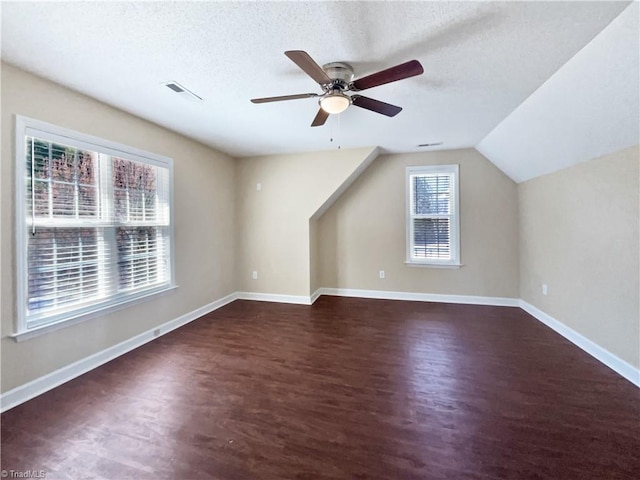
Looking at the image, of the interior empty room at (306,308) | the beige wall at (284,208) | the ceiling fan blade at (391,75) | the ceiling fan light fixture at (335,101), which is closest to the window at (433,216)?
the interior empty room at (306,308)

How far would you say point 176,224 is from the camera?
329cm

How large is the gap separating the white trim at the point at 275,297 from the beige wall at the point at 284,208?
5cm

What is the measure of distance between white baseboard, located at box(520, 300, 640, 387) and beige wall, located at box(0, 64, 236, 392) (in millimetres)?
4442

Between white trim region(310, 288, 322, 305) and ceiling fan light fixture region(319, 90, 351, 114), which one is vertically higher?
ceiling fan light fixture region(319, 90, 351, 114)

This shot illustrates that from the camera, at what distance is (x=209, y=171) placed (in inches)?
151

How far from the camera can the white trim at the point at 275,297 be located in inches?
167

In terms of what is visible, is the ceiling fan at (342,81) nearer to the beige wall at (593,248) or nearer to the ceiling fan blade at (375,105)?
the ceiling fan blade at (375,105)

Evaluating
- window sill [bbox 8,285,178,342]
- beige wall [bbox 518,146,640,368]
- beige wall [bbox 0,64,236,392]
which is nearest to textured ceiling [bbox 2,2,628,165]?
beige wall [bbox 0,64,236,392]

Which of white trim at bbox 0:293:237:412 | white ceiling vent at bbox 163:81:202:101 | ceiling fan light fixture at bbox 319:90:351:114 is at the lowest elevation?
white trim at bbox 0:293:237:412

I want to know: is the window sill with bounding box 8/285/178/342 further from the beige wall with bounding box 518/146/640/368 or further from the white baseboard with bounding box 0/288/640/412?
the beige wall with bounding box 518/146/640/368

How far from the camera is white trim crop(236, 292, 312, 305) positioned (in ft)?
13.9

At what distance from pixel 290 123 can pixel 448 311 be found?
329 cm

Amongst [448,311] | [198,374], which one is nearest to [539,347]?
[448,311]

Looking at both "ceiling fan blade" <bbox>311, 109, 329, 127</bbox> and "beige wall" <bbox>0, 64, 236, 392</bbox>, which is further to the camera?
"ceiling fan blade" <bbox>311, 109, 329, 127</bbox>
